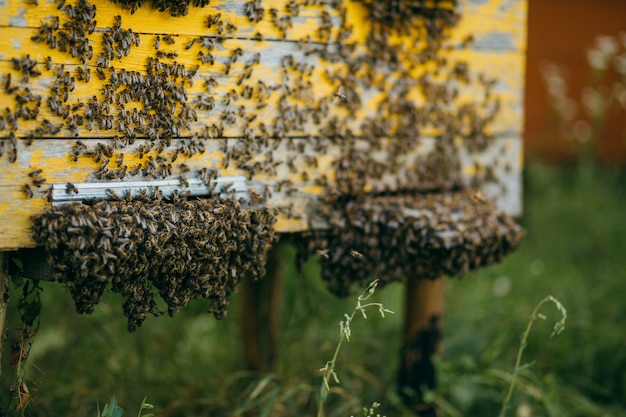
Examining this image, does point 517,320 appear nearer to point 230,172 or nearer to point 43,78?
point 230,172

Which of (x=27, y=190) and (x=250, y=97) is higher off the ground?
(x=250, y=97)

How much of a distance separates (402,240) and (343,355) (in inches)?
53.9

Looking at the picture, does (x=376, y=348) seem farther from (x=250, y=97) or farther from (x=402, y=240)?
(x=250, y=97)

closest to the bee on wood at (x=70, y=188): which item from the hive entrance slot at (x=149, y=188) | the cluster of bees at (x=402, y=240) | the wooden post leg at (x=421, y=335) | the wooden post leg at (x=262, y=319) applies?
the hive entrance slot at (x=149, y=188)

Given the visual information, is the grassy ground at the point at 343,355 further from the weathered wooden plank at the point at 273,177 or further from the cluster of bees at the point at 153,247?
the weathered wooden plank at the point at 273,177

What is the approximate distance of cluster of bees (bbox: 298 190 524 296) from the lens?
295cm

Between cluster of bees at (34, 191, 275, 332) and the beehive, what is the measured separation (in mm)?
17

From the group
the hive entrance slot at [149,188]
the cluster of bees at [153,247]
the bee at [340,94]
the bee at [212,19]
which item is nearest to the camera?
the cluster of bees at [153,247]

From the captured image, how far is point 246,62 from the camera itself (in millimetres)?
2715

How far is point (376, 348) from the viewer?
14.0 ft

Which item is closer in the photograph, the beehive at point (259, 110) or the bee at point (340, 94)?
the beehive at point (259, 110)

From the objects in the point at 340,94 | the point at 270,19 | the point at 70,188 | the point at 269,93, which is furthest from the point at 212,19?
the point at 70,188

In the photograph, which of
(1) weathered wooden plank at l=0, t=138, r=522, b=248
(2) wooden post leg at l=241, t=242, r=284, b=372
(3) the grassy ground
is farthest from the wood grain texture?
(2) wooden post leg at l=241, t=242, r=284, b=372

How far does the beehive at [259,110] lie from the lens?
226cm
